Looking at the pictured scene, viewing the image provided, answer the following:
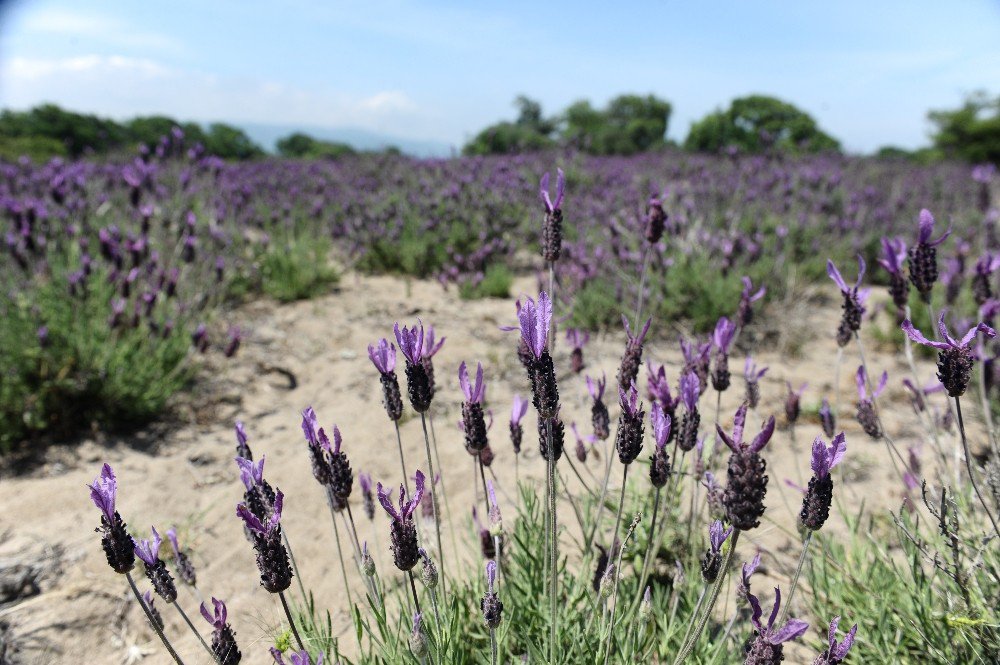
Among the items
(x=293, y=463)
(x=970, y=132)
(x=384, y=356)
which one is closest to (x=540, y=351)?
(x=384, y=356)

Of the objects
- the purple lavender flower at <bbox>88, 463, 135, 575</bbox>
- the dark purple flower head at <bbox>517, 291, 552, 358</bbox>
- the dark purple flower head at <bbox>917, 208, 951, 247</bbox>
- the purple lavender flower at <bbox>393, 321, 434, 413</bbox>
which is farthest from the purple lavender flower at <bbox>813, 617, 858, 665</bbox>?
the purple lavender flower at <bbox>88, 463, 135, 575</bbox>

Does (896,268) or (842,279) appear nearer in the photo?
(842,279)

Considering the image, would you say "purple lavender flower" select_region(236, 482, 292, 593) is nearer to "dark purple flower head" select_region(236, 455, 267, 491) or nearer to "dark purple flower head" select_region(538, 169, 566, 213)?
"dark purple flower head" select_region(236, 455, 267, 491)

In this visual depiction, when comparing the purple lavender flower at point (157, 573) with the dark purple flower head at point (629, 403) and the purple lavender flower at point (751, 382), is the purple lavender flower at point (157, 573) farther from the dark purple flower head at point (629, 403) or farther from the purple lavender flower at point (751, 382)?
the purple lavender flower at point (751, 382)

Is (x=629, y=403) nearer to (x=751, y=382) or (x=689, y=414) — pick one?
(x=689, y=414)

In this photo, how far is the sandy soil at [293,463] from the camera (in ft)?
6.29

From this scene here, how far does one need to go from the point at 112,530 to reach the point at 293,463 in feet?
5.74

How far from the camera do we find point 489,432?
9.59ft

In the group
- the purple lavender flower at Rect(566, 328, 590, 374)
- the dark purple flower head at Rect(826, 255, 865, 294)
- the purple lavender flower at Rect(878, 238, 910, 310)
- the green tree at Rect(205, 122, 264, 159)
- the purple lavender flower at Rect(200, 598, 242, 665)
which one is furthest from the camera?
the green tree at Rect(205, 122, 264, 159)

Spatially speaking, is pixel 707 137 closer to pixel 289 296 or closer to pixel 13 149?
pixel 289 296

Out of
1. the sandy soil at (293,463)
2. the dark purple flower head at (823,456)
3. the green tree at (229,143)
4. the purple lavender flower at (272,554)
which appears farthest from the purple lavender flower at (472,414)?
the green tree at (229,143)

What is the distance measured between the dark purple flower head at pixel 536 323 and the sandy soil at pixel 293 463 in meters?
1.14

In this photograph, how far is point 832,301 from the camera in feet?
17.0

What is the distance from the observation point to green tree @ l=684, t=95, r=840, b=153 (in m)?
15.1
